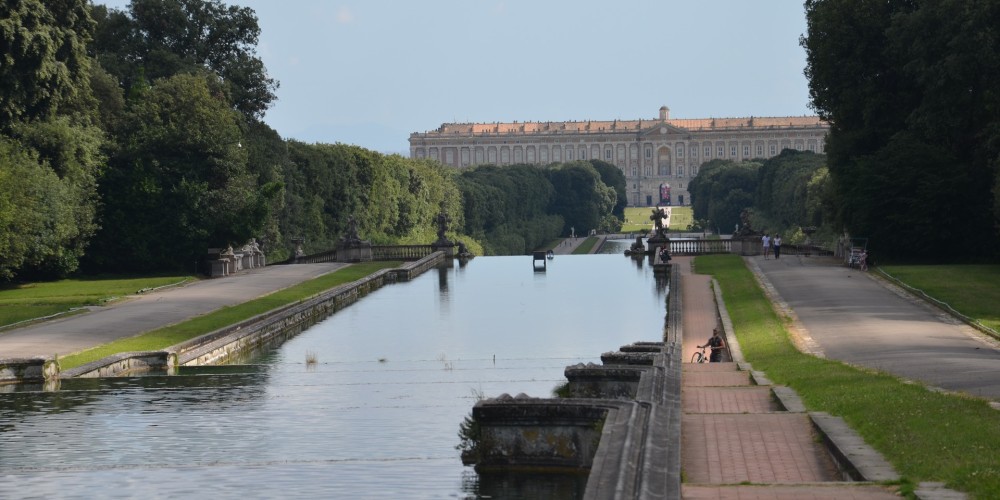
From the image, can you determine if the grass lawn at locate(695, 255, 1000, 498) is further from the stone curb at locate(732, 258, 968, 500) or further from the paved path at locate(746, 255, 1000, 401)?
the paved path at locate(746, 255, 1000, 401)

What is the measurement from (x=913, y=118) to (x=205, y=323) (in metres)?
28.4

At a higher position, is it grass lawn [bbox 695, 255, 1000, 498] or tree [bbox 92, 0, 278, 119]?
tree [bbox 92, 0, 278, 119]

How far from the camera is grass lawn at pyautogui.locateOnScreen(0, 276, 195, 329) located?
129 ft

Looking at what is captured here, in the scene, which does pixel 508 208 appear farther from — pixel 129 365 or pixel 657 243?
pixel 129 365

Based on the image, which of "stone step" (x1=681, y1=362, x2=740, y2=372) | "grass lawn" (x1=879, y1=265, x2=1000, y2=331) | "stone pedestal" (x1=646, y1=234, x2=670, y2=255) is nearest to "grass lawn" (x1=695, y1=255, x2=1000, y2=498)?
"stone step" (x1=681, y1=362, x2=740, y2=372)

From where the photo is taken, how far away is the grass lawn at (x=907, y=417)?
12.8m

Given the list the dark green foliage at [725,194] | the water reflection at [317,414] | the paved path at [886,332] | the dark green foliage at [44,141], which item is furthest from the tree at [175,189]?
the dark green foliage at [725,194]

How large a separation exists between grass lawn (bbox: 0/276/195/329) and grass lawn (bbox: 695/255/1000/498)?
2120 cm

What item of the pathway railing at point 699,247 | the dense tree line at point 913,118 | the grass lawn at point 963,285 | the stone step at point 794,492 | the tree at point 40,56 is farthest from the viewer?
the pathway railing at point 699,247

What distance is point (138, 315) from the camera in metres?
38.5

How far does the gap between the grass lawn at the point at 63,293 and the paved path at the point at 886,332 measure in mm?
20292

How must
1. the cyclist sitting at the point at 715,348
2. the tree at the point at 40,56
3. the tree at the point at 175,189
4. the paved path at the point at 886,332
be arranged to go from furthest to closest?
the tree at the point at 175,189, the tree at the point at 40,56, the cyclist sitting at the point at 715,348, the paved path at the point at 886,332

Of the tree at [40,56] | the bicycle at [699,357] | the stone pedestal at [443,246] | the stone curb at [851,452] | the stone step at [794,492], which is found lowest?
the bicycle at [699,357]

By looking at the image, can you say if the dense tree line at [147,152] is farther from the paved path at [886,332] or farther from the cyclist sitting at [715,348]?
the cyclist sitting at [715,348]
